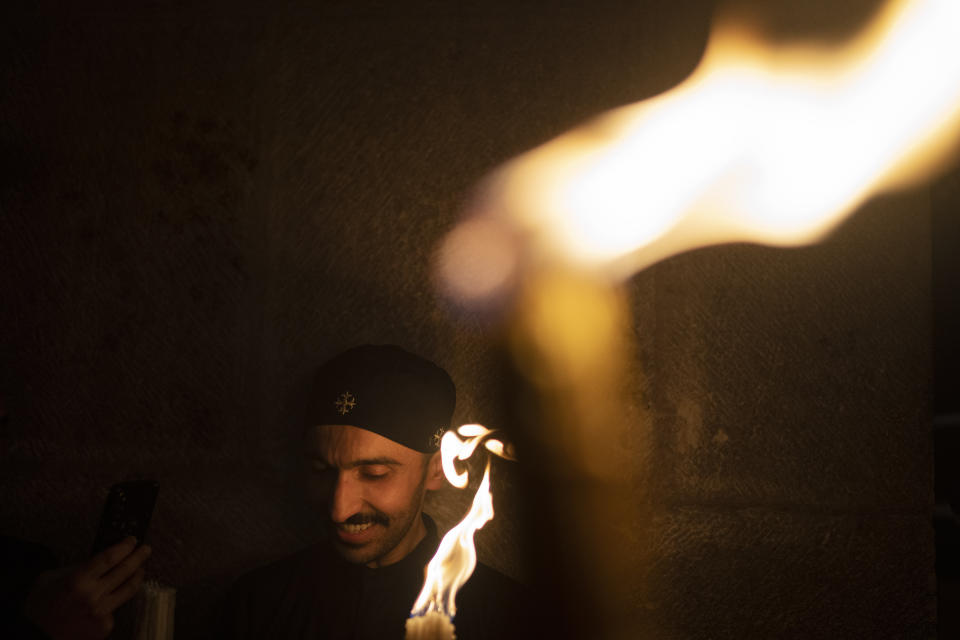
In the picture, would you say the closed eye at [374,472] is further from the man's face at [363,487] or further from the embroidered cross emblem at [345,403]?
the embroidered cross emblem at [345,403]

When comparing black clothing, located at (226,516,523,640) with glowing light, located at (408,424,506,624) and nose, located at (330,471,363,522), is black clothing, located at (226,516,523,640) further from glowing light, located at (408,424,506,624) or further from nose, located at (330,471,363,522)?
nose, located at (330,471,363,522)

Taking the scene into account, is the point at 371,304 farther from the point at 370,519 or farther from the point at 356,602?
the point at 356,602

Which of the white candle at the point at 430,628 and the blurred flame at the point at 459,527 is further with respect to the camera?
the blurred flame at the point at 459,527

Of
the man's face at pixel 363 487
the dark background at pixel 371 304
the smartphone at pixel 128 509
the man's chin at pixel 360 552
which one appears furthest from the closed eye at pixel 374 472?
the smartphone at pixel 128 509

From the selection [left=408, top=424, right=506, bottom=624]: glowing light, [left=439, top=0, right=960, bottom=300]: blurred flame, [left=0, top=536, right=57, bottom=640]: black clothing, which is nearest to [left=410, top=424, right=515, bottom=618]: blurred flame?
[left=408, top=424, right=506, bottom=624]: glowing light

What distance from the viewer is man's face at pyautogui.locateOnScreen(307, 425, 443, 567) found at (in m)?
2.02

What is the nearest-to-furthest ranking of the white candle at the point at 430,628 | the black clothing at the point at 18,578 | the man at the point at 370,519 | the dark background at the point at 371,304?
the white candle at the point at 430,628 → the black clothing at the point at 18,578 → the man at the point at 370,519 → the dark background at the point at 371,304

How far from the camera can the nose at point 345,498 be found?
2.01 m

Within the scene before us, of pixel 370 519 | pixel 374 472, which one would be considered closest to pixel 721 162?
pixel 374 472

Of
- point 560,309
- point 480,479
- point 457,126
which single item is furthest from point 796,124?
point 480,479

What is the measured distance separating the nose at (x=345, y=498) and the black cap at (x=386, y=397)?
0.18 m

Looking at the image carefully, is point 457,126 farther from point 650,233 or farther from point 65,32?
point 65,32

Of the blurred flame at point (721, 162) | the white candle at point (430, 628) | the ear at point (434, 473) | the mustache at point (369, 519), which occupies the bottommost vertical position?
the white candle at point (430, 628)

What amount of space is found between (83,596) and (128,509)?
11.4 inches
